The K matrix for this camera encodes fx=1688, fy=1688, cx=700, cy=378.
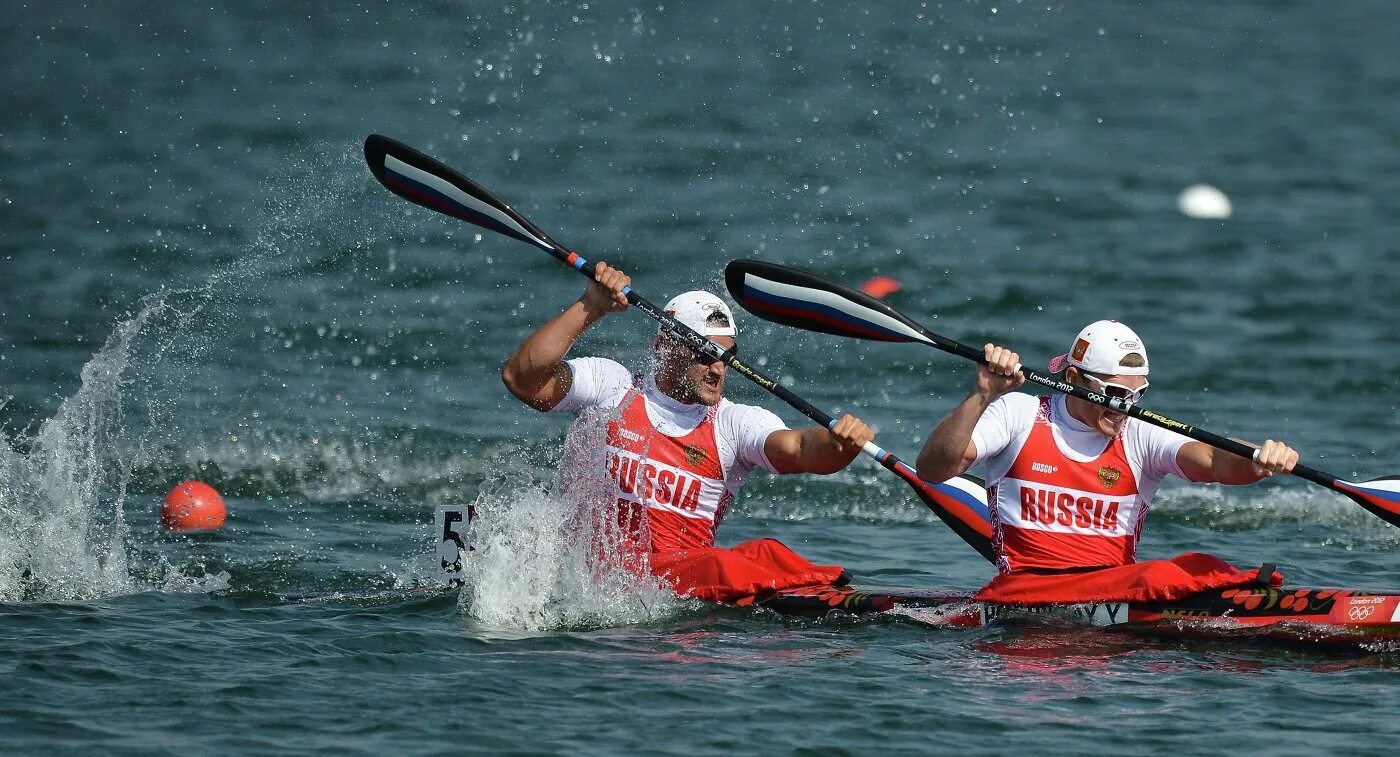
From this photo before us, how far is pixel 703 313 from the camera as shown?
779 cm

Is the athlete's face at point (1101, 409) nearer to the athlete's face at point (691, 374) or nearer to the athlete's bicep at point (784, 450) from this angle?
the athlete's bicep at point (784, 450)

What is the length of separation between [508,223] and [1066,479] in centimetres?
310

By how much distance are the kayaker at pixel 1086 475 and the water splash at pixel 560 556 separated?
149cm

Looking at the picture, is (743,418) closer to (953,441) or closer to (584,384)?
(584,384)

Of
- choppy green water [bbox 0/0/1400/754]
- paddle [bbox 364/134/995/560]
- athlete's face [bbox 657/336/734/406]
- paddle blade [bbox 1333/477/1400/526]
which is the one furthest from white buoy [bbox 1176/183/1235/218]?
athlete's face [bbox 657/336/734/406]

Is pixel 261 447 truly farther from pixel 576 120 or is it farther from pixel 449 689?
pixel 576 120

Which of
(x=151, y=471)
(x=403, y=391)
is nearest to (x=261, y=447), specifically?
(x=151, y=471)

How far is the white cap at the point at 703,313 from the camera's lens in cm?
776

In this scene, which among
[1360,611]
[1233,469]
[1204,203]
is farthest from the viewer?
[1204,203]

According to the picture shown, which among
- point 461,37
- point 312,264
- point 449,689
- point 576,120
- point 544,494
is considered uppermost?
point 461,37

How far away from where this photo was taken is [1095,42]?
86.1 ft

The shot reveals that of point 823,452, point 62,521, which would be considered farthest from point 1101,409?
point 62,521

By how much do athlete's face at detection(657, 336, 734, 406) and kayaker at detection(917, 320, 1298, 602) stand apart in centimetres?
109

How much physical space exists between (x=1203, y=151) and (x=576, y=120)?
852cm
